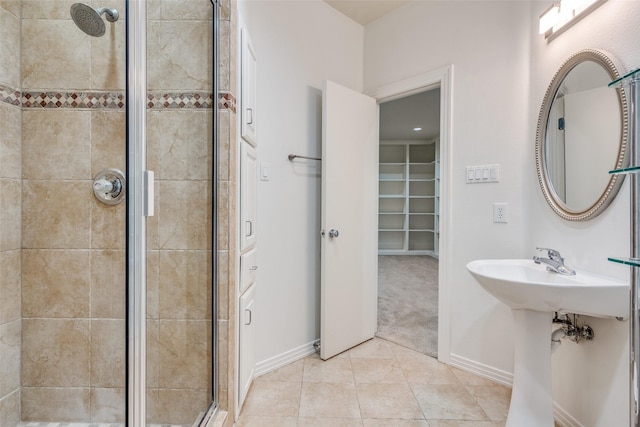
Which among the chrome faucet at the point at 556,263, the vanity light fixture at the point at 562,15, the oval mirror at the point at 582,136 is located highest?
the vanity light fixture at the point at 562,15

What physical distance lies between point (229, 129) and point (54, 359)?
131 centimetres

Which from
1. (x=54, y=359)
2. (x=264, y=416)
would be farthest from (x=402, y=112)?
(x=54, y=359)

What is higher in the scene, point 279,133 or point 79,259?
point 279,133

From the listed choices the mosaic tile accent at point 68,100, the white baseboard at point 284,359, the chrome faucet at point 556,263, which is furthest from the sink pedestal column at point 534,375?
the mosaic tile accent at point 68,100

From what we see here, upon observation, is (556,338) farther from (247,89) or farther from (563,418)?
(247,89)

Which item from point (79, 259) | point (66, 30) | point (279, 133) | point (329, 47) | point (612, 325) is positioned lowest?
point (612, 325)

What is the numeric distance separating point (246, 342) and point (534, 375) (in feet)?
4.49

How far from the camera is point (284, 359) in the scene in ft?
6.86

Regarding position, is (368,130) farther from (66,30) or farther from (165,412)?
(165,412)

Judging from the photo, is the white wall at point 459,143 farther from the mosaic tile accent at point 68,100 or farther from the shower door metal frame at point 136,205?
the mosaic tile accent at point 68,100

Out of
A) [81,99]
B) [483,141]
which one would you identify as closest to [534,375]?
[483,141]

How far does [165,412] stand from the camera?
1325mm

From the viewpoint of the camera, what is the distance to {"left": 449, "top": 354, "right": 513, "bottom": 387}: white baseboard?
6.08ft

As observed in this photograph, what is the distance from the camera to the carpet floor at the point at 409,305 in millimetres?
2488
